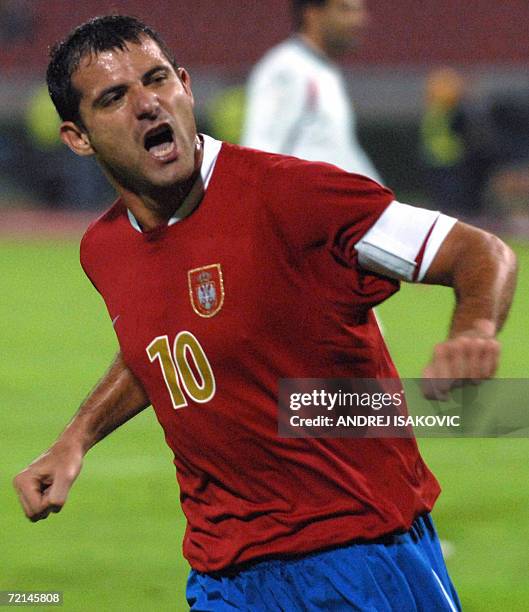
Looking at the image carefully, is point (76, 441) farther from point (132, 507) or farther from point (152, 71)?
point (132, 507)

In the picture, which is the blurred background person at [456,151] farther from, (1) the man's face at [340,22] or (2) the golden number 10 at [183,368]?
(2) the golden number 10 at [183,368]

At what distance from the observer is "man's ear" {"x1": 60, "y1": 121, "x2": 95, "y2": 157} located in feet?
11.8

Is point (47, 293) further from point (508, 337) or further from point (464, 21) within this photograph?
point (464, 21)

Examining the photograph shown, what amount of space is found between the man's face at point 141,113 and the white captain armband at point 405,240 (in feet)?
1.69

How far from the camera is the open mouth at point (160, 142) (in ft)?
10.9

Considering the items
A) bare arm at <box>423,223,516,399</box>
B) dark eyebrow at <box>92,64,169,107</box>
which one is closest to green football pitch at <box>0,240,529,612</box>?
dark eyebrow at <box>92,64,169,107</box>

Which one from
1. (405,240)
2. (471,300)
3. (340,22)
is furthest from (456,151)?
(471,300)

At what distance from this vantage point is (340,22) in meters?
6.97

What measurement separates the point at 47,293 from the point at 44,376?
16.9ft

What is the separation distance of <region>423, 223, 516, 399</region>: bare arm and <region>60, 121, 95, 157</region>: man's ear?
1033 millimetres

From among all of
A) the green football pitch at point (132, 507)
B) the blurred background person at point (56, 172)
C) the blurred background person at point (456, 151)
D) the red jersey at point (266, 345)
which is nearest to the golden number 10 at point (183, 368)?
the red jersey at point (266, 345)

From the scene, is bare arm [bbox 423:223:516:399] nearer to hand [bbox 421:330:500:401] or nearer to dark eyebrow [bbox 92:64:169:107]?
hand [bbox 421:330:500:401]

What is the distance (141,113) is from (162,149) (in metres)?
0.10

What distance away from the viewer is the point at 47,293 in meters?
15.7
